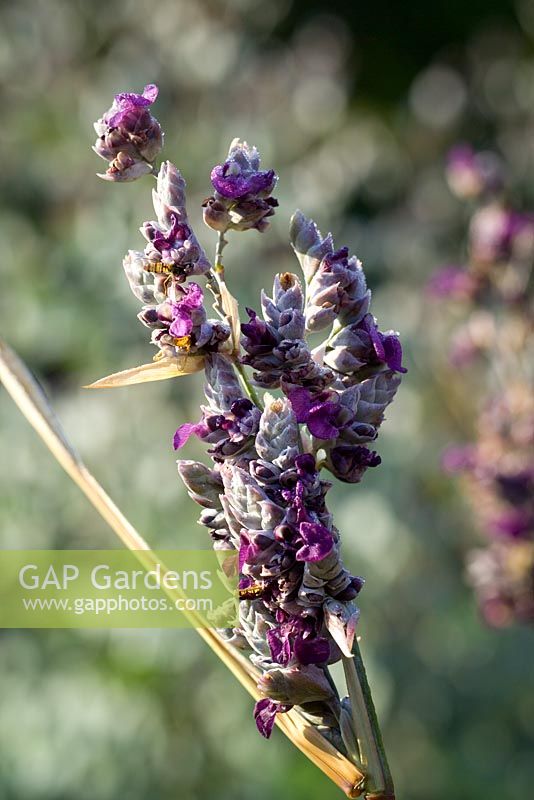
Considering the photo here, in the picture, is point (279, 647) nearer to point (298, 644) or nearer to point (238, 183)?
point (298, 644)

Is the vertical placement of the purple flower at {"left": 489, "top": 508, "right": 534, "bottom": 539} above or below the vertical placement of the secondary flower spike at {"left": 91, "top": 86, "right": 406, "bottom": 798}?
below

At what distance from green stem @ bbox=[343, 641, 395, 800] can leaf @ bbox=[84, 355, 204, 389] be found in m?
0.27

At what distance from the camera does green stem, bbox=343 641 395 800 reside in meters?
0.72

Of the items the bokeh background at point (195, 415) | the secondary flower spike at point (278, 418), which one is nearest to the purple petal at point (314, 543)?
the secondary flower spike at point (278, 418)

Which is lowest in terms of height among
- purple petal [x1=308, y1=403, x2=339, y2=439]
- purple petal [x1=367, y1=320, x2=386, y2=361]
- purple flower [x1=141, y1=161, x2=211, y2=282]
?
purple petal [x1=308, y1=403, x2=339, y2=439]

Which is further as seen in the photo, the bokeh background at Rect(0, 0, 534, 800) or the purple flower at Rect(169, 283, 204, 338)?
the bokeh background at Rect(0, 0, 534, 800)

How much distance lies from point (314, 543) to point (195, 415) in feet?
9.96

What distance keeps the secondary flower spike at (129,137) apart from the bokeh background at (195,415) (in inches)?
108

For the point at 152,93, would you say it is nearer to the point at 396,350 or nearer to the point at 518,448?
the point at 396,350

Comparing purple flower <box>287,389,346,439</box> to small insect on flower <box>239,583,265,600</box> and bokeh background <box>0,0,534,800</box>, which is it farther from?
bokeh background <box>0,0,534,800</box>

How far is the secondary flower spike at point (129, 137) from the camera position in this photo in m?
0.83

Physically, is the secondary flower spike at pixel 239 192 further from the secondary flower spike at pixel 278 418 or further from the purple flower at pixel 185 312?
the purple flower at pixel 185 312

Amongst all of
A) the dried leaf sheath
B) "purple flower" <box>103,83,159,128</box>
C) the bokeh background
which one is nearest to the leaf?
the dried leaf sheath

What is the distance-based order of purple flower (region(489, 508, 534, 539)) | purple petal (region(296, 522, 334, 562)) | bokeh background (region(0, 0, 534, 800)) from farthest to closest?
bokeh background (region(0, 0, 534, 800)) → purple flower (region(489, 508, 534, 539)) → purple petal (region(296, 522, 334, 562))
